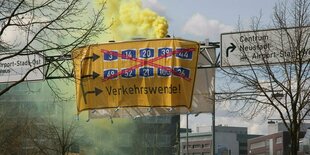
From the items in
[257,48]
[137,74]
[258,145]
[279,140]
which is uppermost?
[257,48]

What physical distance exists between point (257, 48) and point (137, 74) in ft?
13.7

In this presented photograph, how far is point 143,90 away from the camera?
20.8 meters

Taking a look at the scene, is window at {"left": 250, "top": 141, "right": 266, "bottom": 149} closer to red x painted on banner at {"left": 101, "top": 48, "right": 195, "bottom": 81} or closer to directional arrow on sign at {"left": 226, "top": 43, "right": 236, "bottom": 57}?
red x painted on banner at {"left": 101, "top": 48, "right": 195, "bottom": 81}

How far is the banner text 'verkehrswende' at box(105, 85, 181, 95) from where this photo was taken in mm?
20328

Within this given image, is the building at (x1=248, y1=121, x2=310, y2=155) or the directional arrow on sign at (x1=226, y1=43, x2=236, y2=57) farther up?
the directional arrow on sign at (x1=226, y1=43, x2=236, y2=57)

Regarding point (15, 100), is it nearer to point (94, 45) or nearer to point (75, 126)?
point (75, 126)

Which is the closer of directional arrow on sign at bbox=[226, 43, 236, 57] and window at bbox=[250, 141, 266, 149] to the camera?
directional arrow on sign at bbox=[226, 43, 236, 57]

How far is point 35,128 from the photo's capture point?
45.8 m

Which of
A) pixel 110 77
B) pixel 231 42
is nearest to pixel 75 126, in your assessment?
pixel 110 77

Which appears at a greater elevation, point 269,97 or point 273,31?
point 273,31

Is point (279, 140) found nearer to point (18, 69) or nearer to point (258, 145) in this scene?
point (258, 145)

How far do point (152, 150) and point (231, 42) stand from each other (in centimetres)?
4371

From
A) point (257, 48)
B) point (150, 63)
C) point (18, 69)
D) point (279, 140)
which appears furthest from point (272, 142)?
point (257, 48)

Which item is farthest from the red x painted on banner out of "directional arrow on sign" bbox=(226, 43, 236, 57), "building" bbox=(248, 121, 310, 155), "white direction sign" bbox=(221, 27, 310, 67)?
"building" bbox=(248, 121, 310, 155)
